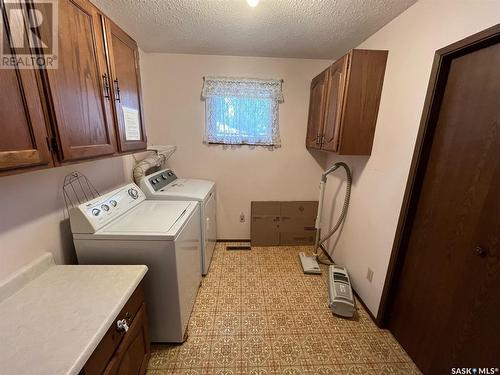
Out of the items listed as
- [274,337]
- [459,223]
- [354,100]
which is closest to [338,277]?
[274,337]

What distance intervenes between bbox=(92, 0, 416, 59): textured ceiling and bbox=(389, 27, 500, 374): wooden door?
0.80 metres

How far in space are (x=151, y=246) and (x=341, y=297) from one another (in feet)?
5.41

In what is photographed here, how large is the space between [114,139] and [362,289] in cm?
242

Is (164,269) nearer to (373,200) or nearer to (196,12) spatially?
(373,200)

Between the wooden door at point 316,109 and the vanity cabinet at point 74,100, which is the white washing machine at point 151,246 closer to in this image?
Answer: the vanity cabinet at point 74,100

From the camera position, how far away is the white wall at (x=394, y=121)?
1.17 meters

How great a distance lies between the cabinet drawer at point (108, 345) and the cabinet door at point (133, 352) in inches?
1.6

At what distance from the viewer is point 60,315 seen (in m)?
0.83

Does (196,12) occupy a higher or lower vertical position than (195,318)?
higher

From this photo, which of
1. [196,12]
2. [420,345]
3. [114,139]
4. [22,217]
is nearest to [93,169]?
[114,139]

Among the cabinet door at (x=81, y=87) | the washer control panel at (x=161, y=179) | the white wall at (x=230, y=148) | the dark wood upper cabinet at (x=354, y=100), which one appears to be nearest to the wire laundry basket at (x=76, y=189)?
the cabinet door at (x=81, y=87)

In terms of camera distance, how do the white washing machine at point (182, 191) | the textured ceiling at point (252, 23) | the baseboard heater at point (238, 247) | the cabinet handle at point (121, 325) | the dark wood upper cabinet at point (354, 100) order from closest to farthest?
1. the cabinet handle at point (121, 325)
2. the textured ceiling at point (252, 23)
3. the dark wood upper cabinet at point (354, 100)
4. the white washing machine at point (182, 191)
5. the baseboard heater at point (238, 247)

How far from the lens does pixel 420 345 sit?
140 cm

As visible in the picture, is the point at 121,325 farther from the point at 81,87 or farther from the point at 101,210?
the point at 81,87
